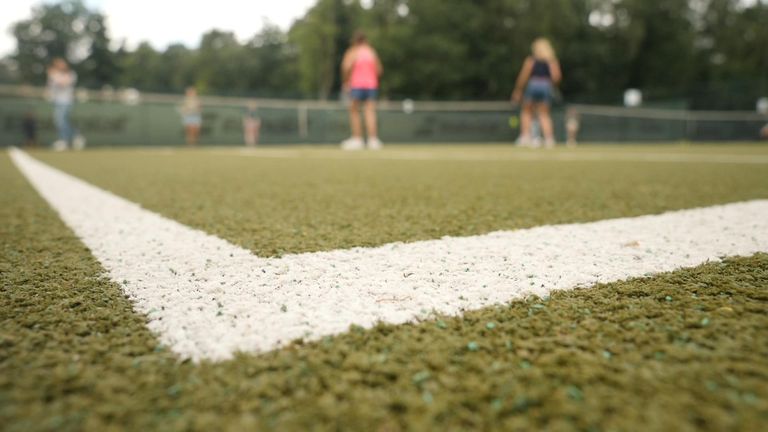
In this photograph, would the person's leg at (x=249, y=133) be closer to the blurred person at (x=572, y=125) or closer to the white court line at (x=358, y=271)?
the blurred person at (x=572, y=125)

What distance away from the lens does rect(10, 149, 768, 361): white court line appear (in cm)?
75

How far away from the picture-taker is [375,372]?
59 centimetres

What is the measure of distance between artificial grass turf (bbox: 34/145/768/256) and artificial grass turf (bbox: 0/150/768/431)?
525 millimetres

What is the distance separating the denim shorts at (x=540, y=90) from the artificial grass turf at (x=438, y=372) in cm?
901

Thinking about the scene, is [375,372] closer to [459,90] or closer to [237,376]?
[237,376]

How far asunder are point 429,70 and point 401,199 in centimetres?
3144

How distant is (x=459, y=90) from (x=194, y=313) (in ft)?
112

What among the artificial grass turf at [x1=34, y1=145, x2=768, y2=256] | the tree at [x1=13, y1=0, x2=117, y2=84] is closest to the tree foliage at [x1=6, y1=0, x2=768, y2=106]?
the tree at [x1=13, y1=0, x2=117, y2=84]

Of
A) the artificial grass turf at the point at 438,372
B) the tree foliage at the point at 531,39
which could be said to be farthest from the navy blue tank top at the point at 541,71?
the tree foliage at the point at 531,39

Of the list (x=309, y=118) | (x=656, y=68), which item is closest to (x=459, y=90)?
(x=656, y=68)

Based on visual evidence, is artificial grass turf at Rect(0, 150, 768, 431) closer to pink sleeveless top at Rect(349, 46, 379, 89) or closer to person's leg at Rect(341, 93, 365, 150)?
person's leg at Rect(341, 93, 365, 150)

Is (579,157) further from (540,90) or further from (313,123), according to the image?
(313,123)

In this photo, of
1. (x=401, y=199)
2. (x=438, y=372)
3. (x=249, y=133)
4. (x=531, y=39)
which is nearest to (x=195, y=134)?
(x=249, y=133)

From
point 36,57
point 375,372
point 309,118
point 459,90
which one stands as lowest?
point 375,372
